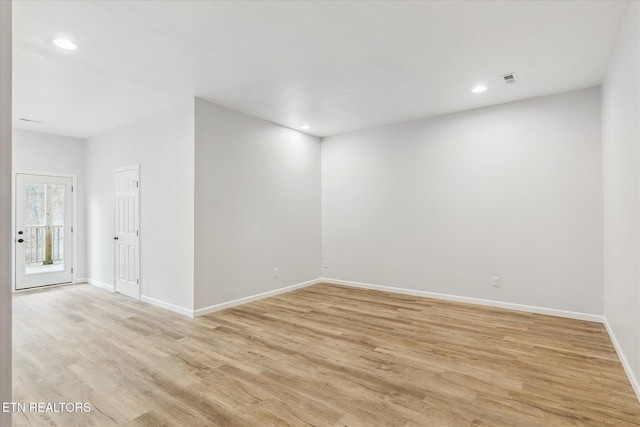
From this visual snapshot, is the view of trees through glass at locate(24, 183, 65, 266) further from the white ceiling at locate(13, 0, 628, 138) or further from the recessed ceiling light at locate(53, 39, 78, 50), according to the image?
the recessed ceiling light at locate(53, 39, 78, 50)

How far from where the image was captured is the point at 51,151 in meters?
6.16

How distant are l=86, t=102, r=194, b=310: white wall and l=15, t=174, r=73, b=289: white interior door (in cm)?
115

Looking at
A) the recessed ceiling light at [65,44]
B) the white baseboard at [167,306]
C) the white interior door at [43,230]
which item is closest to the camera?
the recessed ceiling light at [65,44]

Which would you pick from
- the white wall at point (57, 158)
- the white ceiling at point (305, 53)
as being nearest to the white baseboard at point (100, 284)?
the white wall at point (57, 158)

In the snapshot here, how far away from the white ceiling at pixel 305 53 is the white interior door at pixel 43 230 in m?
1.89

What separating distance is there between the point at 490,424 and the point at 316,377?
50.3 inches

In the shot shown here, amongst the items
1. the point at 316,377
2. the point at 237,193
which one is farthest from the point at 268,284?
the point at 316,377

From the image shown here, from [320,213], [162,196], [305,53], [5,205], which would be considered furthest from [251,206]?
[5,205]

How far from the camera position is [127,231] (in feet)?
17.6

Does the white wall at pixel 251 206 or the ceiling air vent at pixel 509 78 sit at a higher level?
the ceiling air vent at pixel 509 78

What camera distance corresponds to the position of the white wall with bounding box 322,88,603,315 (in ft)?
13.3

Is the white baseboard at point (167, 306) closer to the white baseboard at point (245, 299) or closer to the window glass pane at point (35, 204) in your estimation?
the white baseboard at point (245, 299)

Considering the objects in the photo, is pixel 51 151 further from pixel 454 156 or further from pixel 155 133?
pixel 454 156

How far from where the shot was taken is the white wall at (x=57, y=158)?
5812mm
